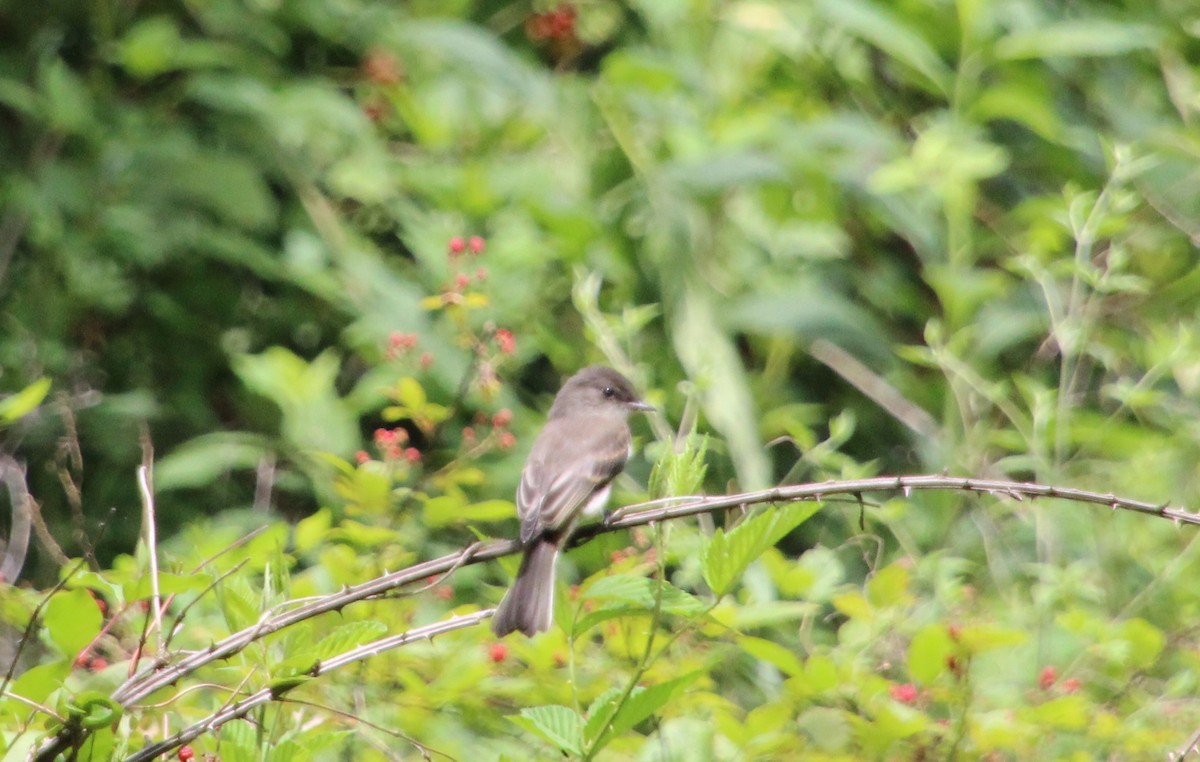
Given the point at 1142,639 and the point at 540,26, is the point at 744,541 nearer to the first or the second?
the point at 1142,639

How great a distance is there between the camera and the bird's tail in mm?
2896

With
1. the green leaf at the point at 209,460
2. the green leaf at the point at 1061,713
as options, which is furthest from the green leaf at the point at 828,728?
the green leaf at the point at 209,460

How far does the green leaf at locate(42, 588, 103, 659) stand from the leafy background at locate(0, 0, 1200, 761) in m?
1.56

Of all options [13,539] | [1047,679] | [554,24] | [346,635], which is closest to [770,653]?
[346,635]

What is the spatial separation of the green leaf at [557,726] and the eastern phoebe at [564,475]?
0.75 m

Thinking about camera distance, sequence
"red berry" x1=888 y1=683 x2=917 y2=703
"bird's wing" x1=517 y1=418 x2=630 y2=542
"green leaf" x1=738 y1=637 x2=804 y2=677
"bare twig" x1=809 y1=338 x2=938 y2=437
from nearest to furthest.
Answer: "green leaf" x1=738 y1=637 x2=804 y2=677 → "red berry" x1=888 y1=683 x2=917 y2=703 → "bird's wing" x1=517 y1=418 x2=630 y2=542 → "bare twig" x1=809 y1=338 x2=938 y2=437

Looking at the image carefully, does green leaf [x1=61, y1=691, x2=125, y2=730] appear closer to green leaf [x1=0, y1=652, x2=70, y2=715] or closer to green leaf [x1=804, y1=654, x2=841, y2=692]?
green leaf [x1=0, y1=652, x2=70, y2=715]

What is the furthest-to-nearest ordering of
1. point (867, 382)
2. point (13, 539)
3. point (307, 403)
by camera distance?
point (867, 382) → point (307, 403) → point (13, 539)

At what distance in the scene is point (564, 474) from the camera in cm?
392

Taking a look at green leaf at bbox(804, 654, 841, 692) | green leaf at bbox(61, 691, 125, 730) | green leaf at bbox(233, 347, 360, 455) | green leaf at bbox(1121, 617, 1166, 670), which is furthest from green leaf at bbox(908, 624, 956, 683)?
green leaf at bbox(233, 347, 360, 455)

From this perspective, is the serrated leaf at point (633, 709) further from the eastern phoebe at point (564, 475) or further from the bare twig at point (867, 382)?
the bare twig at point (867, 382)

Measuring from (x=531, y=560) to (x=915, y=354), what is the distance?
164 centimetres

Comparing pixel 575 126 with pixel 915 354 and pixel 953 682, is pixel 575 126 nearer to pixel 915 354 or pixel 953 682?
pixel 915 354

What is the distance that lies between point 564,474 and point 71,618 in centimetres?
213
